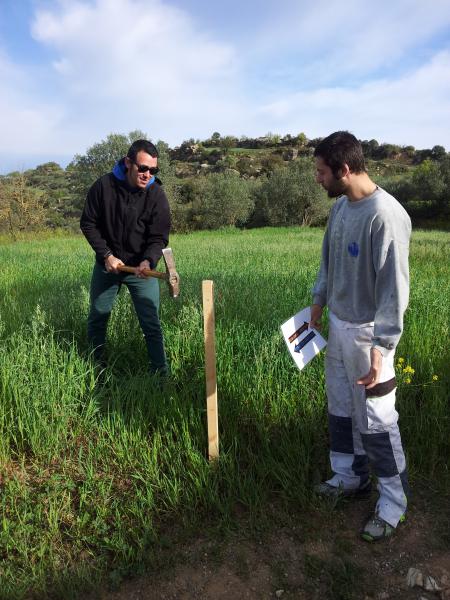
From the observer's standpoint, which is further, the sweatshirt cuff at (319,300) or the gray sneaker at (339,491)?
the sweatshirt cuff at (319,300)

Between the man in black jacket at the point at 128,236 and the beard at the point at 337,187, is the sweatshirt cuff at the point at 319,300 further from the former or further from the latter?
the man in black jacket at the point at 128,236

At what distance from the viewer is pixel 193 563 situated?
2160mm

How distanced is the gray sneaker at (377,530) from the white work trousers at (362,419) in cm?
4

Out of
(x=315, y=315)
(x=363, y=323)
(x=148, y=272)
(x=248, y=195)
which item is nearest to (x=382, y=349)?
(x=363, y=323)

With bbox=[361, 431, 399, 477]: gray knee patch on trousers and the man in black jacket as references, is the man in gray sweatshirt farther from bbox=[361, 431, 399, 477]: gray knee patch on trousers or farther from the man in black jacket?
the man in black jacket

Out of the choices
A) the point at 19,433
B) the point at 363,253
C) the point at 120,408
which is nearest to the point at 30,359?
the point at 19,433

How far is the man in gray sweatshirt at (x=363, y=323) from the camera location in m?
1.96

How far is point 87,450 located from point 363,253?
86.7 inches

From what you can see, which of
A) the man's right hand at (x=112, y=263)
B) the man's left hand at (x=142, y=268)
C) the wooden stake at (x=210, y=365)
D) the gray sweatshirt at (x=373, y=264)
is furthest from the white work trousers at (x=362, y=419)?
the man's right hand at (x=112, y=263)

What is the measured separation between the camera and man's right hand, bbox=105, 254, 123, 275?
3275 millimetres

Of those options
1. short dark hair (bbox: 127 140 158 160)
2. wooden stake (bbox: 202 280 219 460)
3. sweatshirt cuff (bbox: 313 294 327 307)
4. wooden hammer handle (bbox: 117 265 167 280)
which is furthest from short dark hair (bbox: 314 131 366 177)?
short dark hair (bbox: 127 140 158 160)

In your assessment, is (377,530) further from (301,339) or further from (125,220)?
(125,220)

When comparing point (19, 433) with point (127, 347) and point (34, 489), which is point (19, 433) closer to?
point (34, 489)

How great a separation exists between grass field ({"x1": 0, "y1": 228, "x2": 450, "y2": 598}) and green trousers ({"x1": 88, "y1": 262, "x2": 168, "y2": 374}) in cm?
19
